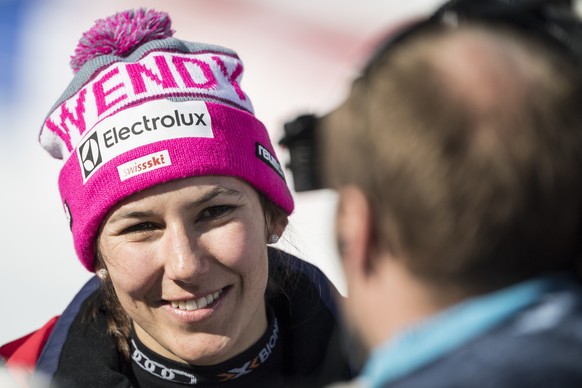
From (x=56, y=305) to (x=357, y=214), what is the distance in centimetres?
201

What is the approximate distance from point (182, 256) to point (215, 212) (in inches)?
5.3

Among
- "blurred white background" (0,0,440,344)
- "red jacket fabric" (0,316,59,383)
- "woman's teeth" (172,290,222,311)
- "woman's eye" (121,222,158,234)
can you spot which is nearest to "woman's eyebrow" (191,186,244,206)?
"woman's eye" (121,222,158,234)

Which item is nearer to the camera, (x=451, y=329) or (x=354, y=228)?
(x=451, y=329)

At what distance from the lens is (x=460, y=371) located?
0.80 metres

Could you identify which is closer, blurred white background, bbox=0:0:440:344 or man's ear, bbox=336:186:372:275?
man's ear, bbox=336:186:372:275

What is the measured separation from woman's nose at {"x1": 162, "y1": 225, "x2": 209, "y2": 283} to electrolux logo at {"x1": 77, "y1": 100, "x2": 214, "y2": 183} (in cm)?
18

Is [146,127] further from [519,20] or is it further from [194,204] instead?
[519,20]

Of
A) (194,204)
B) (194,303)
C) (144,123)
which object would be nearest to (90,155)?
(144,123)

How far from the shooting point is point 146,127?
1.69 meters

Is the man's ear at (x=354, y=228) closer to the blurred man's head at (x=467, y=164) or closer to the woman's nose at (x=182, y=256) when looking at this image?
the blurred man's head at (x=467, y=164)

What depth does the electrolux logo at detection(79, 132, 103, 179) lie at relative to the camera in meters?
1.71

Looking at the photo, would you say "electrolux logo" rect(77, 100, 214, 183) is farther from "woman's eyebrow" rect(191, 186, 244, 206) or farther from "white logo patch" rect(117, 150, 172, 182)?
"woman's eyebrow" rect(191, 186, 244, 206)

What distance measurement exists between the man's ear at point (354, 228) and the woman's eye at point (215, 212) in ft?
2.46

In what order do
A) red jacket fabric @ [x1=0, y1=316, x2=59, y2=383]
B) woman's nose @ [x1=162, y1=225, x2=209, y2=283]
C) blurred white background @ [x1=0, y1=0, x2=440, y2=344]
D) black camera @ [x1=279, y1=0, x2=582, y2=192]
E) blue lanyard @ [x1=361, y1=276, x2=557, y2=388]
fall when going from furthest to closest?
blurred white background @ [x1=0, y1=0, x2=440, y2=344]
red jacket fabric @ [x1=0, y1=316, x2=59, y2=383]
woman's nose @ [x1=162, y1=225, x2=209, y2=283]
black camera @ [x1=279, y1=0, x2=582, y2=192]
blue lanyard @ [x1=361, y1=276, x2=557, y2=388]
